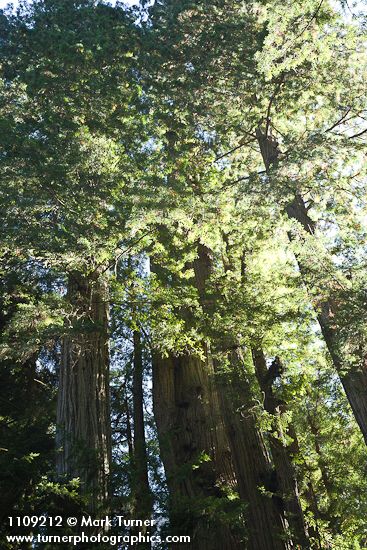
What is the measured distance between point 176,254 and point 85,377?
8.69 ft

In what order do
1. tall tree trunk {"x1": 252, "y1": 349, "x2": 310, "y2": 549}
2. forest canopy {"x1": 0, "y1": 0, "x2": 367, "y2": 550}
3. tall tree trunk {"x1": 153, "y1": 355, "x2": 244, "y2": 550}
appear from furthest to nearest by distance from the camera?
1. tall tree trunk {"x1": 252, "y1": 349, "x2": 310, "y2": 549}
2. tall tree trunk {"x1": 153, "y1": 355, "x2": 244, "y2": 550}
3. forest canopy {"x1": 0, "y1": 0, "x2": 367, "y2": 550}

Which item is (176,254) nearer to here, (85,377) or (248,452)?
(85,377)

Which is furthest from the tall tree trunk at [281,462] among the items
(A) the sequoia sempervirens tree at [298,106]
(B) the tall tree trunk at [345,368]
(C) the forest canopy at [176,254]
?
(A) the sequoia sempervirens tree at [298,106]

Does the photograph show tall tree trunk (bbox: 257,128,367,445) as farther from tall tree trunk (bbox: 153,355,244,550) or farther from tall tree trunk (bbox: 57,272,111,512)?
tall tree trunk (bbox: 57,272,111,512)

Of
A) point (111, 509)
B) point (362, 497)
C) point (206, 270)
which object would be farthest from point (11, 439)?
point (362, 497)

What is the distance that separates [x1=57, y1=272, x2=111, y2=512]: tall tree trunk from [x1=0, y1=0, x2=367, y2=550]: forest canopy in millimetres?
33

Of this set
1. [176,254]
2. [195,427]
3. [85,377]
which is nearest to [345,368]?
[195,427]

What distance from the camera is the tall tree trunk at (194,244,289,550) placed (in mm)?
7141

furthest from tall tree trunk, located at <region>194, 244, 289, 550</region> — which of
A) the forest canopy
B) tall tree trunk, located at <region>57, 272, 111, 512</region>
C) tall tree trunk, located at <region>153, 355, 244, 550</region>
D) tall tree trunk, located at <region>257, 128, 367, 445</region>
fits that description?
tall tree trunk, located at <region>57, 272, 111, 512</region>

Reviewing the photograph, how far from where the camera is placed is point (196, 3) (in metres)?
9.00

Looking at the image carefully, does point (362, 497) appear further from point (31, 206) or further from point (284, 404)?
point (31, 206)

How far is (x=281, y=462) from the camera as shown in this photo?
900 cm

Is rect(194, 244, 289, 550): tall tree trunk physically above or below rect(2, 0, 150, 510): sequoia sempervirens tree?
below

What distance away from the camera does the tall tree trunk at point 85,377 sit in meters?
6.00
